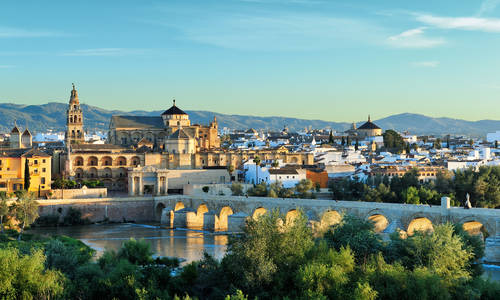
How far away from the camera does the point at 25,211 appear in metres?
34.2

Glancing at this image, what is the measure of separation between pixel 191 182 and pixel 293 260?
2973 centimetres

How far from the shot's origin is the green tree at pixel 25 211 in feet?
112

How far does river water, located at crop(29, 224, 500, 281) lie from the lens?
29031mm

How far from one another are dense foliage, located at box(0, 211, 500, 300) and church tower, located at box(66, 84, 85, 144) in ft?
131

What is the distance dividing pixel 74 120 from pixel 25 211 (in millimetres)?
A: 26399

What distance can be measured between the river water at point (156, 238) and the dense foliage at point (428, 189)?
9.78 metres

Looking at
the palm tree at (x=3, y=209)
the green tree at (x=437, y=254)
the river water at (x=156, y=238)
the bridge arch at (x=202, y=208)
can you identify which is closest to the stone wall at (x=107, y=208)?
the river water at (x=156, y=238)

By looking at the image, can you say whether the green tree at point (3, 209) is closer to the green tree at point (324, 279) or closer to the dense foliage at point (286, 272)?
the dense foliage at point (286, 272)

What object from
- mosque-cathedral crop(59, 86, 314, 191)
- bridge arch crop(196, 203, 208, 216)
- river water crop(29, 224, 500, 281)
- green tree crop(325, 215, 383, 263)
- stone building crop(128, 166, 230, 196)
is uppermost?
mosque-cathedral crop(59, 86, 314, 191)

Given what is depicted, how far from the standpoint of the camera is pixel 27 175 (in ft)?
133

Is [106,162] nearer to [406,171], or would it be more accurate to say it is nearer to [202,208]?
[202,208]

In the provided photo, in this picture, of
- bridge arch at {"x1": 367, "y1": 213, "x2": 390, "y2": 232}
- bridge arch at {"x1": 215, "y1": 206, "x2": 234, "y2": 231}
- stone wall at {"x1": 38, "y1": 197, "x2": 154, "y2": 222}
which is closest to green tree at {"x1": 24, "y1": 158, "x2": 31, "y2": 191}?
stone wall at {"x1": 38, "y1": 197, "x2": 154, "y2": 222}

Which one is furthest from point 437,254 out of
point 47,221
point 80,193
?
point 80,193

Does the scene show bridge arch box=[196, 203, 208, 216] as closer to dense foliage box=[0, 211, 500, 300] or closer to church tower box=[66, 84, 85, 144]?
dense foliage box=[0, 211, 500, 300]
